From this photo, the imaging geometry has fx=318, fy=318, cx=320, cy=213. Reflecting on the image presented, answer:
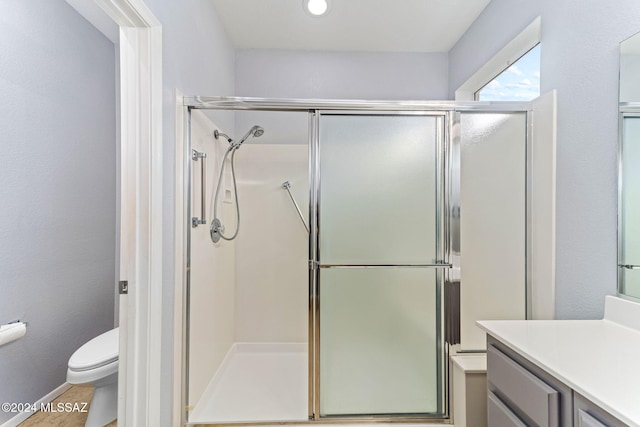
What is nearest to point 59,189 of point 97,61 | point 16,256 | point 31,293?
point 16,256

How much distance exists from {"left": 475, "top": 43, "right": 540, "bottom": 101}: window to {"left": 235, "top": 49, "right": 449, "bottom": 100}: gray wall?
22.1 inches

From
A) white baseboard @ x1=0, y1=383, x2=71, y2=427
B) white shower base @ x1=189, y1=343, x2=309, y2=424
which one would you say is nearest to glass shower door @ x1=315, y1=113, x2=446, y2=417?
white shower base @ x1=189, y1=343, x2=309, y2=424

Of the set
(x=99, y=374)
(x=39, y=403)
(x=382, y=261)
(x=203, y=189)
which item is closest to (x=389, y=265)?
(x=382, y=261)

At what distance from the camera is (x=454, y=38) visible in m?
2.57

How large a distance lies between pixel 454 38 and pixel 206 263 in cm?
257

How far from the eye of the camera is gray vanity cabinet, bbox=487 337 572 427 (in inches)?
33.9

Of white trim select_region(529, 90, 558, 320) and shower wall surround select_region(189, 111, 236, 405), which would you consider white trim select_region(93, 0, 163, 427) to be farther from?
white trim select_region(529, 90, 558, 320)

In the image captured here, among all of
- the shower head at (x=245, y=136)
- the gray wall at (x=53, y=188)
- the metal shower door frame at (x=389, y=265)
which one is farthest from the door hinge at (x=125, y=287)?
the shower head at (x=245, y=136)

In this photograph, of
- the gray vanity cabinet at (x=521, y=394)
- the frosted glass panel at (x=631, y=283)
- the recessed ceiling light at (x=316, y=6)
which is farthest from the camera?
the recessed ceiling light at (x=316, y=6)

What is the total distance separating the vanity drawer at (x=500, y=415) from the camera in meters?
1.01

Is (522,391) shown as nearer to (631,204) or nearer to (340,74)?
(631,204)

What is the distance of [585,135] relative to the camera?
1.41 m

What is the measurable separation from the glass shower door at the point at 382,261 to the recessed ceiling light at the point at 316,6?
92cm

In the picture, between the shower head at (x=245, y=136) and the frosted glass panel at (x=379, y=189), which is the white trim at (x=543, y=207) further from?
the shower head at (x=245, y=136)
